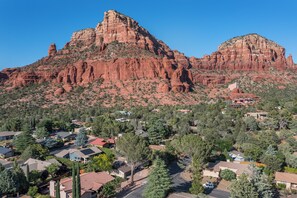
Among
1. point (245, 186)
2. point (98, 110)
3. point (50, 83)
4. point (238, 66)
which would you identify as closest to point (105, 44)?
point (50, 83)

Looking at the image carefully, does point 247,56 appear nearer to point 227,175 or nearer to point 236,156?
point 236,156

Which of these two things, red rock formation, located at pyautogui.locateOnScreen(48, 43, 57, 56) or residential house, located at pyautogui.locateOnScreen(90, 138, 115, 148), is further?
red rock formation, located at pyautogui.locateOnScreen(48, 43, 57, 56)

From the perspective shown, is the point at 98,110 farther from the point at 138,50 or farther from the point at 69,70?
the point at 138,50

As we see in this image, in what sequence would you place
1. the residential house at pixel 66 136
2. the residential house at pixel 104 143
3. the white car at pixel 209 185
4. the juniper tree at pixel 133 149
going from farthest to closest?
the residential house at pixel 66 136, the residential house at pixel 104 143, the juniper tree at pixel 133 149, the white car at pixel 209 185

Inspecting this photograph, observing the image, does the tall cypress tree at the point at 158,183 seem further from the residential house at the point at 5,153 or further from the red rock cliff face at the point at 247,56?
the red rock cliff face at the point at 247,56

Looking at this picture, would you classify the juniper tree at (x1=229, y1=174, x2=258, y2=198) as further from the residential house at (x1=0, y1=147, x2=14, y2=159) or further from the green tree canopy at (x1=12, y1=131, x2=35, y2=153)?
the residential house at (x1=0, y1=147, x2=14, y2=159)

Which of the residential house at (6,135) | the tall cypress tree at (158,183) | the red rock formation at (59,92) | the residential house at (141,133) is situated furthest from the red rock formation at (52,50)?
the tall cypress tree at (158,183)

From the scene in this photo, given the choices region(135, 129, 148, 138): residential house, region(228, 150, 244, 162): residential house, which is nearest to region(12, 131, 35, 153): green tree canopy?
region(135, 129, 148, 138): residential house
